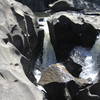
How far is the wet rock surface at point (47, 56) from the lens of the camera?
18.4 feet

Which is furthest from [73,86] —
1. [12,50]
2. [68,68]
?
[12,50]

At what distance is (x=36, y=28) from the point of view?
41.0ft

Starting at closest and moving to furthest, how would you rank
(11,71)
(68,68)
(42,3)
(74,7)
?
(11,71)
(68,68)
(74,7)
(42,3)

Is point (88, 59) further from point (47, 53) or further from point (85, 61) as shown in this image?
point (47, 53)

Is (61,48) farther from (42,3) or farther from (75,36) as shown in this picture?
(42,3)

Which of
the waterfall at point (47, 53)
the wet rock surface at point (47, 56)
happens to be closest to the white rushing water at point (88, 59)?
the wet rock surface at point (47, 56)

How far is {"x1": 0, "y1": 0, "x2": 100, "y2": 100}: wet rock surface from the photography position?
5.61m

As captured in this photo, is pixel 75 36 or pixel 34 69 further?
pixel 75 36

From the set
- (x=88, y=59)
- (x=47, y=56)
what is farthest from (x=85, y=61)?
(x=47, y=56)

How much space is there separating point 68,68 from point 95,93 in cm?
184

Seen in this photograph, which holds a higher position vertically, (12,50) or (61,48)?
(12,50)

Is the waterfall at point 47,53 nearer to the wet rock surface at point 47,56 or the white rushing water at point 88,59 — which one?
the wet rock surface at point 47,56

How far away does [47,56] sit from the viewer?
1336 cm

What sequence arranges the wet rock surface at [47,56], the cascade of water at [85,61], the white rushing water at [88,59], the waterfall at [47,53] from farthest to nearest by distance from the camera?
the waterfall at [47,53], the white rushing water at [88,59], the cascade of water at [85,61], the wet rock surface at [47,56]
